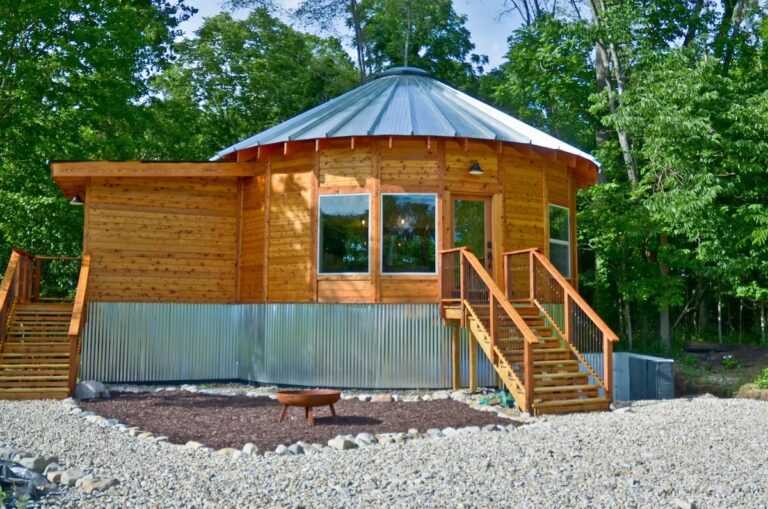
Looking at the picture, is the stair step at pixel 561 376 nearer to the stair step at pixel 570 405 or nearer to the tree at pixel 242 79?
the stair step at pixel 570 405

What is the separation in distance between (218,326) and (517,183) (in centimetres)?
615

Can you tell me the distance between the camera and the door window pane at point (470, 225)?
11555 millimetres

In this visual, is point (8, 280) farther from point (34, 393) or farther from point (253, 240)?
point (253, 240)

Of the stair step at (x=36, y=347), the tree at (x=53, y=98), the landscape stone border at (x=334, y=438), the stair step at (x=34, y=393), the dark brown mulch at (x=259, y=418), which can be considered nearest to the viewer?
the landscape stone border at (x=334, y=438)

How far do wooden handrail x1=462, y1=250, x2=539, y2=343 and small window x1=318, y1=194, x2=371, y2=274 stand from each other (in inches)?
74.3

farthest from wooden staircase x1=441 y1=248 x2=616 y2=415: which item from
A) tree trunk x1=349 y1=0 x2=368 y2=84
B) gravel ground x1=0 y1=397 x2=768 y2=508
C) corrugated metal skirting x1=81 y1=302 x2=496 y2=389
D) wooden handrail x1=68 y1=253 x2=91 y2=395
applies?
tree trunk x1=349 y1=0 x2=368 y2=84

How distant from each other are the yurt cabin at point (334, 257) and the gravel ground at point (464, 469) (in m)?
2.70

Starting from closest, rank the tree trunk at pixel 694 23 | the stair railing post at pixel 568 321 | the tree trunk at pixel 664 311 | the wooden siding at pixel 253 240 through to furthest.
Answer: the stair railing post at pixel 568 321
the wooden siding at pixel 253 240
the tree trunk at pixel 664 311
the tree trunk at pixel 694 23

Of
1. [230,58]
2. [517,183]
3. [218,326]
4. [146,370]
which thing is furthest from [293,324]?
[230,58]

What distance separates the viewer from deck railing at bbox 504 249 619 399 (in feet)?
33.6

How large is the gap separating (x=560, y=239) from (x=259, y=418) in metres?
6.87

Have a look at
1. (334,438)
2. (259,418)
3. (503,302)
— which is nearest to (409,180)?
(503,302)

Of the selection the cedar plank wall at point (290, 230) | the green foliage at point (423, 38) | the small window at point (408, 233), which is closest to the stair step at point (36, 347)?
the cedar plank wall at point (290, 230)

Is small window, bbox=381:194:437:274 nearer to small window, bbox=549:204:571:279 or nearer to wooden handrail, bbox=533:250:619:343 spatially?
wooden handrail, bbox=533:250:619:343
